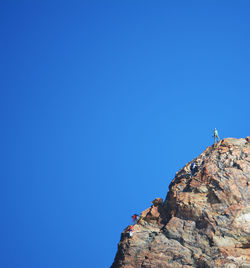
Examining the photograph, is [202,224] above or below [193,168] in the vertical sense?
below

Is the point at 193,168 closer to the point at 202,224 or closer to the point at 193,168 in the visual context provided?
the point at 193,168

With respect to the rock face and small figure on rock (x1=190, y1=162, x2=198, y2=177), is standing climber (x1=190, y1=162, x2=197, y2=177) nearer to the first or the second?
small figure on rock (x1=190, y1=162, x2=198, y2=177)

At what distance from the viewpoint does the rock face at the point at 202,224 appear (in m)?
30.0

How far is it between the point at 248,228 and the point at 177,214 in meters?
7.04

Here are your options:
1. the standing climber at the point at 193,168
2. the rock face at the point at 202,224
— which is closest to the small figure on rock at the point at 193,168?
the standing climber at the point at 193,168

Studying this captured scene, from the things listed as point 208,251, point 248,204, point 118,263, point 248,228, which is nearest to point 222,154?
point 248,204

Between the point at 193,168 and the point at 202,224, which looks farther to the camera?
the point at 193,168

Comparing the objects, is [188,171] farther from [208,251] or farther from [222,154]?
[208,251]

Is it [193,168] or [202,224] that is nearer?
[202,224]

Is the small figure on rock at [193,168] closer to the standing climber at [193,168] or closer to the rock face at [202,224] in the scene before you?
the standing climber at [193,168]

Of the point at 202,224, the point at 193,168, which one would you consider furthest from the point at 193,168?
the point at 202,224

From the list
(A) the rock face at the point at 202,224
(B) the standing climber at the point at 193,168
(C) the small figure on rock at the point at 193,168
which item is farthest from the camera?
(B) the standing climber at the point at 193,168

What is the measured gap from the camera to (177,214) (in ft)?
110

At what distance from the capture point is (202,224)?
31.7 meters
